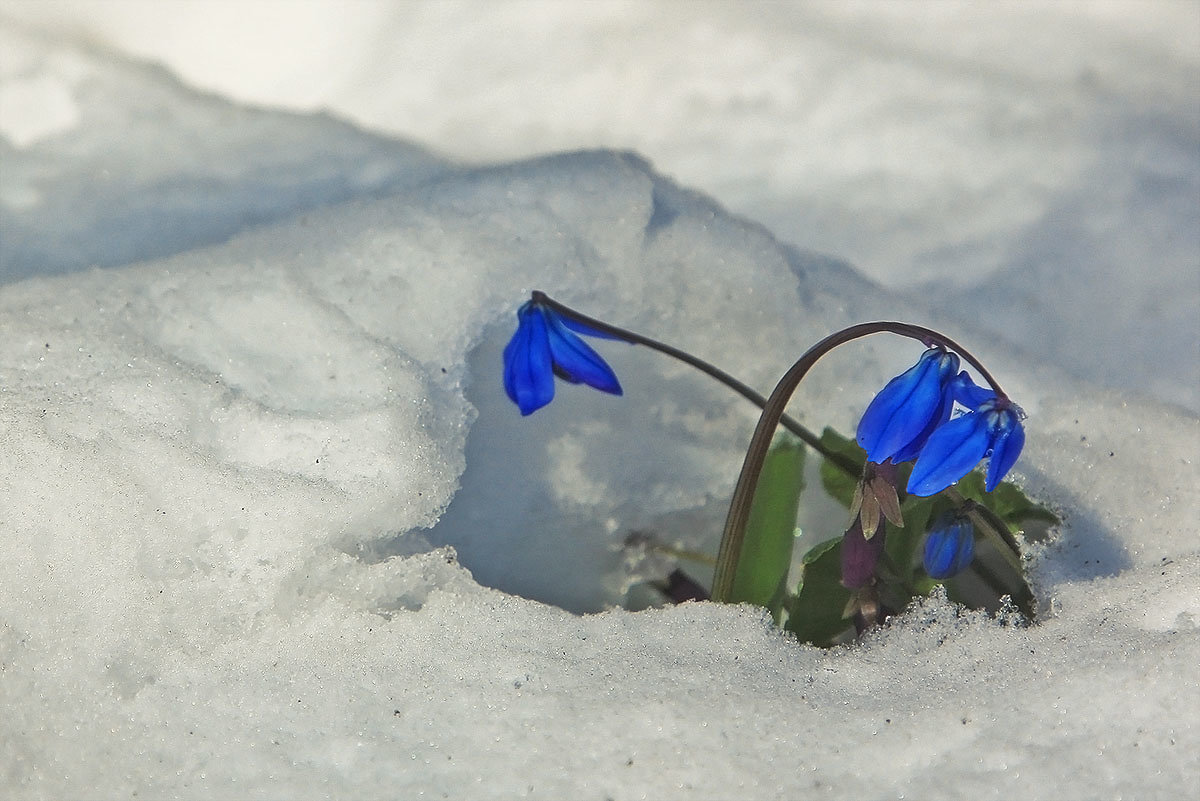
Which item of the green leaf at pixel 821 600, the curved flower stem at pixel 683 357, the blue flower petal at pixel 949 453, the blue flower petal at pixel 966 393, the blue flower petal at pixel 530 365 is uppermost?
the blue flower petal at pixel 966 393

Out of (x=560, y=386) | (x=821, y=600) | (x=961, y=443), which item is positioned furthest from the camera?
(x=560, y=386)

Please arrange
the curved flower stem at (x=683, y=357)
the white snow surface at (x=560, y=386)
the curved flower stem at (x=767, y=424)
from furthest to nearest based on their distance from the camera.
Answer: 1. the curved flower stem at (x=683, y=357)
2. the curved flower stem at (x=767, y=424)
3. the white snow surface at (x=560, y=386)

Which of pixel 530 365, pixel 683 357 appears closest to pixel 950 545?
pixel 683 357

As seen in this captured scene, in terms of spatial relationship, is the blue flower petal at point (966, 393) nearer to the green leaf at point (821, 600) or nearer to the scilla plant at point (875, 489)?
the scilla plant at point (875, 489)

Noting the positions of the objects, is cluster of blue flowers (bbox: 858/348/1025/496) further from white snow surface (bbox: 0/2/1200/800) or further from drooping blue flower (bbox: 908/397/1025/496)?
white snow surface (bbox: 0/2/1200/800)

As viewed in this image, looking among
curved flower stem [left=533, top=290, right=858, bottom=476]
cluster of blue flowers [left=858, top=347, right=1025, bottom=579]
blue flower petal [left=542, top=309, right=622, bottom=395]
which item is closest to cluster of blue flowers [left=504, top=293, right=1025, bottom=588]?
cluster of blue flowers [left=858, top=347, right=1025, bottom=579]

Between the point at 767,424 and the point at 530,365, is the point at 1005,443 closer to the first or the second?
the point at 767,424

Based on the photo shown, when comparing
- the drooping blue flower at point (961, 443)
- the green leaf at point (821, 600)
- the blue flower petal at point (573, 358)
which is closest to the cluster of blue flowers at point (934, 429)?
the drooping blue flower at point (961, 443)
